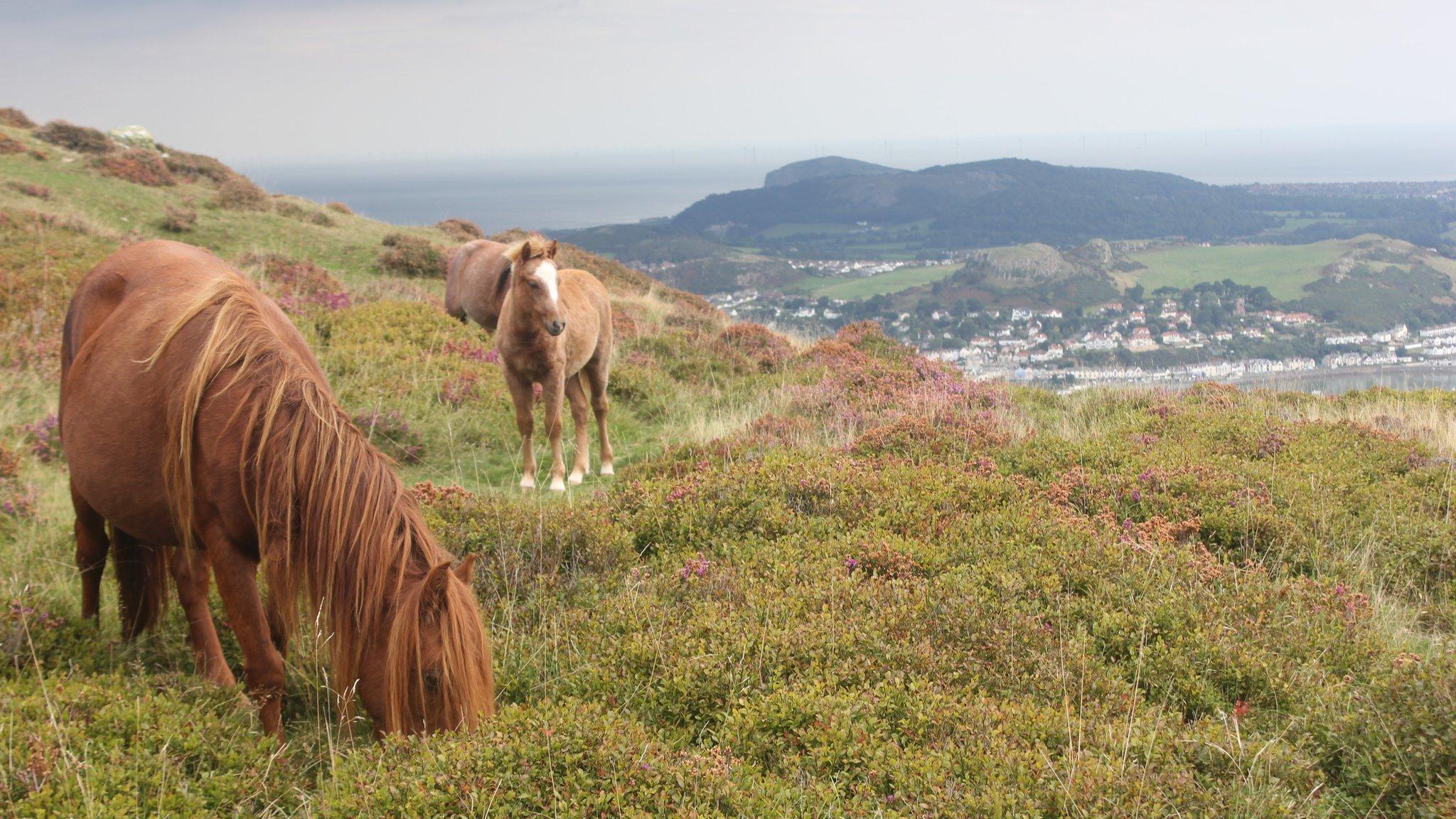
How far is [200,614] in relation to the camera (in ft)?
15.1

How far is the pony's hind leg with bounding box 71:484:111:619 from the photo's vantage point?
16.4 ft

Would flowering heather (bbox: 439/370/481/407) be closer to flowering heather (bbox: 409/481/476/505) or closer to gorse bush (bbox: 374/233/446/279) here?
flowering heather (bbox: 409/481/476/505)

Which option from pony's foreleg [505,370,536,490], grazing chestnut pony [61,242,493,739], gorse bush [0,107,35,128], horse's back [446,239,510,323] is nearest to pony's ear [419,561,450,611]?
grazing chestnut pony [61,242,493,739]

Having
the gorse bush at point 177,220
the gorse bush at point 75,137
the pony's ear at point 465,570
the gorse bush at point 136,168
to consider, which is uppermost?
the gorse bush at point 75,137

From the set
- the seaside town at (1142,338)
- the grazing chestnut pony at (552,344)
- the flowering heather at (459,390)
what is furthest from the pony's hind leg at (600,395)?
the seaside town at (1142,338)

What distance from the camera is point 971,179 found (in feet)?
→ 393

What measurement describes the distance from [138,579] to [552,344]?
4.65 m

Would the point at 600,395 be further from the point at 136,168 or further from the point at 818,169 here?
the point at 818,169

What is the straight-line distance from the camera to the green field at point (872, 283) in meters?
56.3

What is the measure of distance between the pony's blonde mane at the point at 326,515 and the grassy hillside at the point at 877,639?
0.32 m

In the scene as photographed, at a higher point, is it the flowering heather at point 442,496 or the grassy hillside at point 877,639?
the flowering heather at point 442,496

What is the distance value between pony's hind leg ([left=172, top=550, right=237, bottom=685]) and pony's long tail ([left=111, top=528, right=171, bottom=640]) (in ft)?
1.25

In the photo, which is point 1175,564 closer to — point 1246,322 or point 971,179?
point 1246,322

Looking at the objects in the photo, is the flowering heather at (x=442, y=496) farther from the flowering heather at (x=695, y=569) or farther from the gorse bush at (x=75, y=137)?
the gorse bush at (x=75, y=137)
